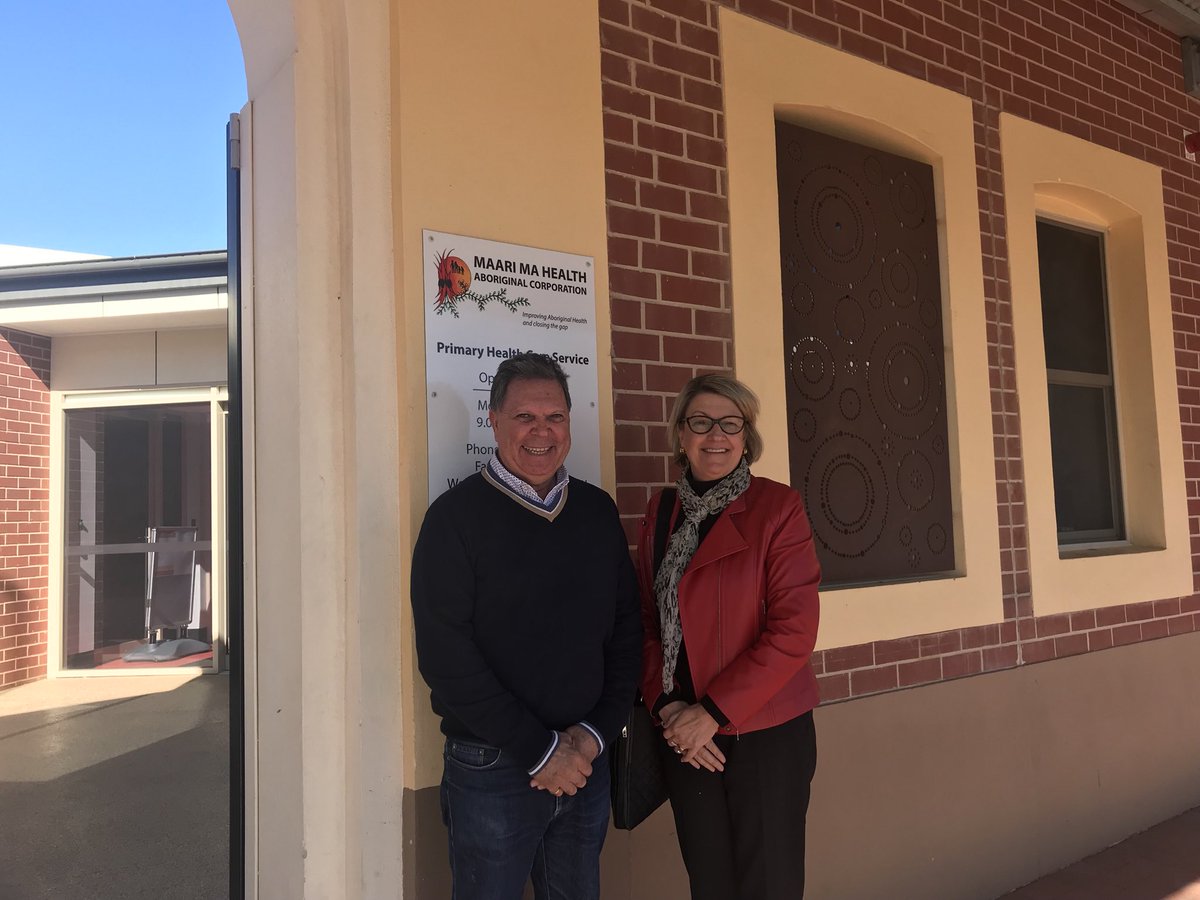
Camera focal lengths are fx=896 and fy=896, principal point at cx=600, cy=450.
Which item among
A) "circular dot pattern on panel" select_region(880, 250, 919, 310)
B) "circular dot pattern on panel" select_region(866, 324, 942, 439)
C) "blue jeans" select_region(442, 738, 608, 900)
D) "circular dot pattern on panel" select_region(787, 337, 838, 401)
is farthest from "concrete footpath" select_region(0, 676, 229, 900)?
"circular dot pattern on panel" select_region(880, 250, 919, 310)

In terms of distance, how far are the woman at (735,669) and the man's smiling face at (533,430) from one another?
428 millimetres

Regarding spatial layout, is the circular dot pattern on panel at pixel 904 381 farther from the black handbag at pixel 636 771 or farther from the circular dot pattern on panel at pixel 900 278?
the black handbag at pixel 636 771

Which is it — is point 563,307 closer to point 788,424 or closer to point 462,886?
point 788,424

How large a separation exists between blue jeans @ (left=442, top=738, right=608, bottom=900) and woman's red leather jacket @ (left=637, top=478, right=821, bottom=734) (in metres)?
0.52

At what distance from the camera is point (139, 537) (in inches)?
381

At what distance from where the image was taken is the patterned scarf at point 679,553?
96.8 inches

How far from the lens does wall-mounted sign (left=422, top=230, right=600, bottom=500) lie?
2.62 metres

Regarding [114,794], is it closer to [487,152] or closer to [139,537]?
[487,152]

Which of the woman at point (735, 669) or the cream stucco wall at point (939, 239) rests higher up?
the cream stucco wall at point (939, 239)

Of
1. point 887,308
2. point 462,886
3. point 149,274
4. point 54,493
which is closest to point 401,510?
point 462,886

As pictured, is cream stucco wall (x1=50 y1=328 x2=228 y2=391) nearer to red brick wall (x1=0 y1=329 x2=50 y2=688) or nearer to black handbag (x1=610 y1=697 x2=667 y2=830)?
red brick wall (x1=0 y1=329 x2=50 y2=688)

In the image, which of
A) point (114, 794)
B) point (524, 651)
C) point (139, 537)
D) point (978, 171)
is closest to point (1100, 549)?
point (978, 171)

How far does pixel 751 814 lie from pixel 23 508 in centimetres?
883

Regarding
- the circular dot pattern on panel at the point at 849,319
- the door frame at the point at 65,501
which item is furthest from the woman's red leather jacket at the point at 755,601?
the door frame at the point at 65,501
